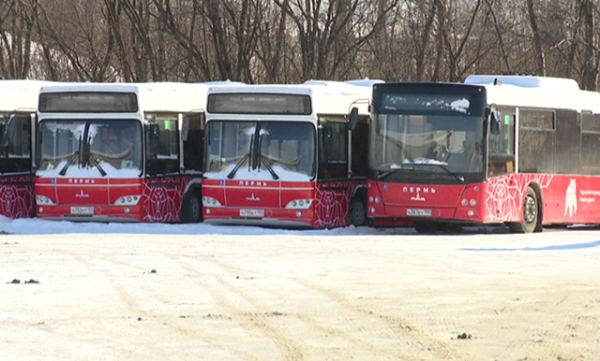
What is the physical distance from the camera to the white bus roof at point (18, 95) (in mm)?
26688

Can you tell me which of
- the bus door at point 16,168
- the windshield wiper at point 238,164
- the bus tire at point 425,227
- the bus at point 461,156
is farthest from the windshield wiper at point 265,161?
the bus door at point 16,168

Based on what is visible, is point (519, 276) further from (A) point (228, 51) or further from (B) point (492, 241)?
(A) point (228, 51)

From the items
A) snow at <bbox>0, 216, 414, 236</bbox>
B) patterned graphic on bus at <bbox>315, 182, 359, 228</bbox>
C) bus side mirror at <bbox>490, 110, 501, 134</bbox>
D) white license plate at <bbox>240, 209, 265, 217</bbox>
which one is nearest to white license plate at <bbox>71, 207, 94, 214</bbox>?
snow at <bbox>0, 216, 414, 236</bbox>

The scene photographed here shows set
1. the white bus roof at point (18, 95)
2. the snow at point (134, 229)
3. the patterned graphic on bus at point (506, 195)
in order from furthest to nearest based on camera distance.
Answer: the white bus roof at point (18, 95)
the snow at point (134, 229)
the patterned graphic on bus at point (506, 195)

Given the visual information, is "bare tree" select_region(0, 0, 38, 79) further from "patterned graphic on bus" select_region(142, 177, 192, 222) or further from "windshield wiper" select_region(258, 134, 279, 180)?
"windshield wiper" select_region(258, 134, 279, 180)

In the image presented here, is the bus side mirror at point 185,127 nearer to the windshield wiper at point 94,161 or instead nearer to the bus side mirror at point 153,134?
the bus side mirror at point 153,134

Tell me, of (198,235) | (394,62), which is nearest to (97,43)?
(394,62)

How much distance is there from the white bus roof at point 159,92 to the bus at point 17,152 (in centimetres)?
97

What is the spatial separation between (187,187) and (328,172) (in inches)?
119

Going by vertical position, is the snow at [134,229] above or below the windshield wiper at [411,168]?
Answer: below

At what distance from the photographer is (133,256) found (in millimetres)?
18203

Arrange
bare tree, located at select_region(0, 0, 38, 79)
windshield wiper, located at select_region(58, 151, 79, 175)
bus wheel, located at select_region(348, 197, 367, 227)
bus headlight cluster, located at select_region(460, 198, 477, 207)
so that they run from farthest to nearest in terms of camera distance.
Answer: bare tree, located at select_region(0, 0, 38, 79) < bus wheel, located at select_region(348, 197, 367, 227) < windshield wiper, located at select_region(58, 151, 79, 175) < bus headlight cluster, located at select_region(460, 198, 477, 207)

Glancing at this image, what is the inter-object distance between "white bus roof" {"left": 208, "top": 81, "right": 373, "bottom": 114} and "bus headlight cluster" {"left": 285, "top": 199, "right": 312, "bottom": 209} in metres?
1.59

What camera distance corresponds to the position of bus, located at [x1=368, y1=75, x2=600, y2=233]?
24.3m
